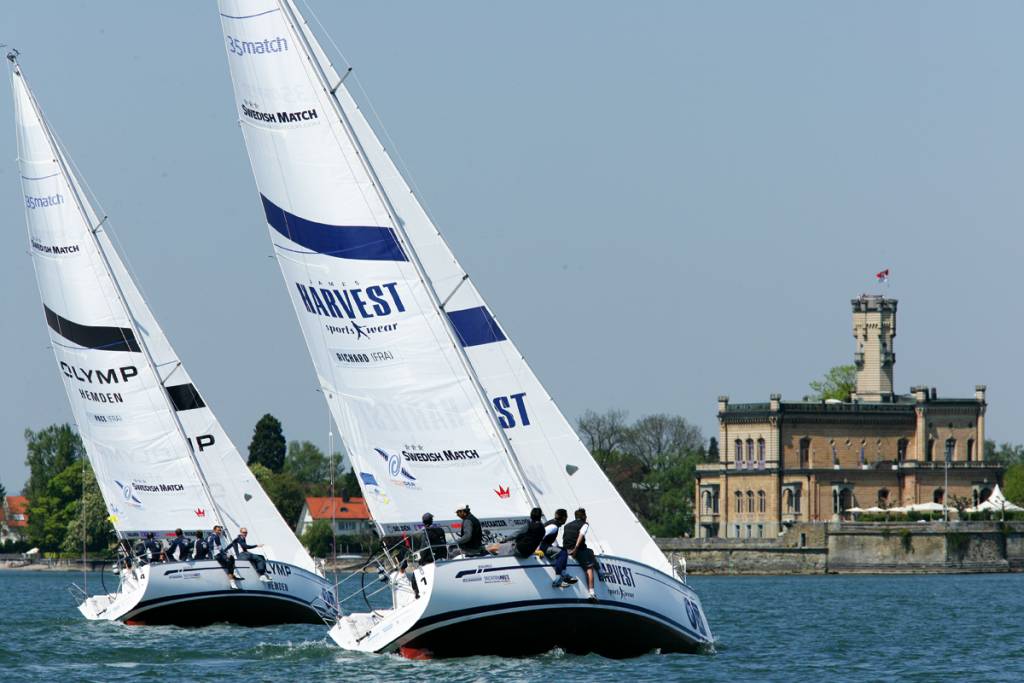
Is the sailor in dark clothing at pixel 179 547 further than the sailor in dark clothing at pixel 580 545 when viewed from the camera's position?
Yes

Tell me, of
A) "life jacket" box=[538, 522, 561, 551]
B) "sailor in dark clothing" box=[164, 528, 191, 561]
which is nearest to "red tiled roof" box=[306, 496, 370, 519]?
"sailor in dark clothing" box=[164, 528, 191, 561]

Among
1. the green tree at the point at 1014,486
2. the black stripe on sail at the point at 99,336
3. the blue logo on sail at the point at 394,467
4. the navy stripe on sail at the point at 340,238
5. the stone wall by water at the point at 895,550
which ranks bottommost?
Answer: the blue logo on sail at the point at 394,467

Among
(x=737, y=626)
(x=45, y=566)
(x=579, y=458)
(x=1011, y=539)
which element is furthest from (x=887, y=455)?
(x=579, y=458)

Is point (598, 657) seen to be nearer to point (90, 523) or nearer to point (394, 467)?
point (394, 467)

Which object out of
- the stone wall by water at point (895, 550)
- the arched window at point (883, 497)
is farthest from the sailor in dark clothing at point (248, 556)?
the arched window at point (883, 497)

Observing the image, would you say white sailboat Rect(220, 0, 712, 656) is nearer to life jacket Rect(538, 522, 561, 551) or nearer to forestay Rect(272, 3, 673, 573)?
forestay Rect(272, 3, 673, 573)

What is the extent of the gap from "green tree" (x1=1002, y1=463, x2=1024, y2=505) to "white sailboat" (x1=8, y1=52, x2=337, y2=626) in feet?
303

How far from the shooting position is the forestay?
28125mm

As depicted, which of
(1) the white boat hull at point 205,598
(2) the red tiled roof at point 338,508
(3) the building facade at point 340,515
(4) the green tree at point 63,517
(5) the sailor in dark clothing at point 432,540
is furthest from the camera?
(3) the building facade at point 340,515

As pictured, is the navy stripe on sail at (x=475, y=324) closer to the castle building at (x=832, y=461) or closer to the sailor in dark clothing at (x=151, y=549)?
the sailor in dark clothing at (x=151, y=549)

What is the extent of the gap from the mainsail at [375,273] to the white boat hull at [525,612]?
2.93 feet

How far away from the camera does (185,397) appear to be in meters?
43.2

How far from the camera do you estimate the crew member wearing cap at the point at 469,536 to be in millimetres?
26703

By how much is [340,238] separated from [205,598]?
12147mm
